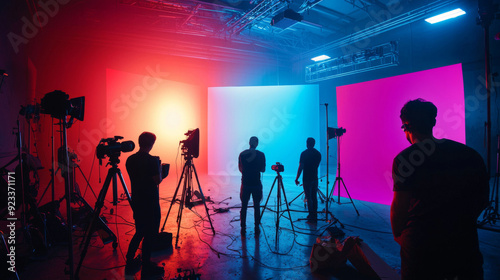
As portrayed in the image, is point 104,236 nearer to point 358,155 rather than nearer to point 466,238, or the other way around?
point 466,238

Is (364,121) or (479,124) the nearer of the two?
(364,121)

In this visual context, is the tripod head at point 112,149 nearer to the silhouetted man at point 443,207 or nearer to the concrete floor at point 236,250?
the concrete floor at point 236,250

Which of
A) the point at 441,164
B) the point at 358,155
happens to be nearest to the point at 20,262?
the point at 441,164

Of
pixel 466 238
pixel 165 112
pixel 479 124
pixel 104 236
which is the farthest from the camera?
pixel 165 112

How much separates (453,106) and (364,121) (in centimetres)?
181

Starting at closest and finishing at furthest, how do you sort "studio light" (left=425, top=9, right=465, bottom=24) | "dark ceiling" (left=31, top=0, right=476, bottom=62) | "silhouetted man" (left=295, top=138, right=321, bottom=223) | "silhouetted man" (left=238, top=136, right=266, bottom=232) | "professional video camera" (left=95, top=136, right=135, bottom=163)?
"professional video camera" (left=95, top=136, right=135, bottom=163) < "silhouetted man" (left=238, top=136, right=266, bottom=232) < "silhouetted man" (left=295, top=138, right=321, bottom=223) < "studio light" (left=425, top=9, right=465, bottom=24) < "dark ceiling" (left=31, top=0, right=476, bottom=62)

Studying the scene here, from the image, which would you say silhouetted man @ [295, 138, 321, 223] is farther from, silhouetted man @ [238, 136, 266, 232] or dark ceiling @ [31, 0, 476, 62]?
dark ceiling @ [31, 0, 476, 62]

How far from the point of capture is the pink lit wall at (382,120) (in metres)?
4.96

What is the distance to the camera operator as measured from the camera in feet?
8.71

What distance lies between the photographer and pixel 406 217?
1.28 metres

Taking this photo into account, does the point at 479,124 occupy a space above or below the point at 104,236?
above

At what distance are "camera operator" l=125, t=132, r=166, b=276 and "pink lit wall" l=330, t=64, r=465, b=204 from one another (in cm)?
524

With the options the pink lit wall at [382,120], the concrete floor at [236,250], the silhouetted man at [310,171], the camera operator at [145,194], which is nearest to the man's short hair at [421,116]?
the concrete floor at [236,250]

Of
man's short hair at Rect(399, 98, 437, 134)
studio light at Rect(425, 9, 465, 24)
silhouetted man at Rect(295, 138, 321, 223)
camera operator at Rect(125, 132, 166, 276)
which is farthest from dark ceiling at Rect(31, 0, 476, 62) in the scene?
man's short hair at Rect(399, 98, 437, 134)
